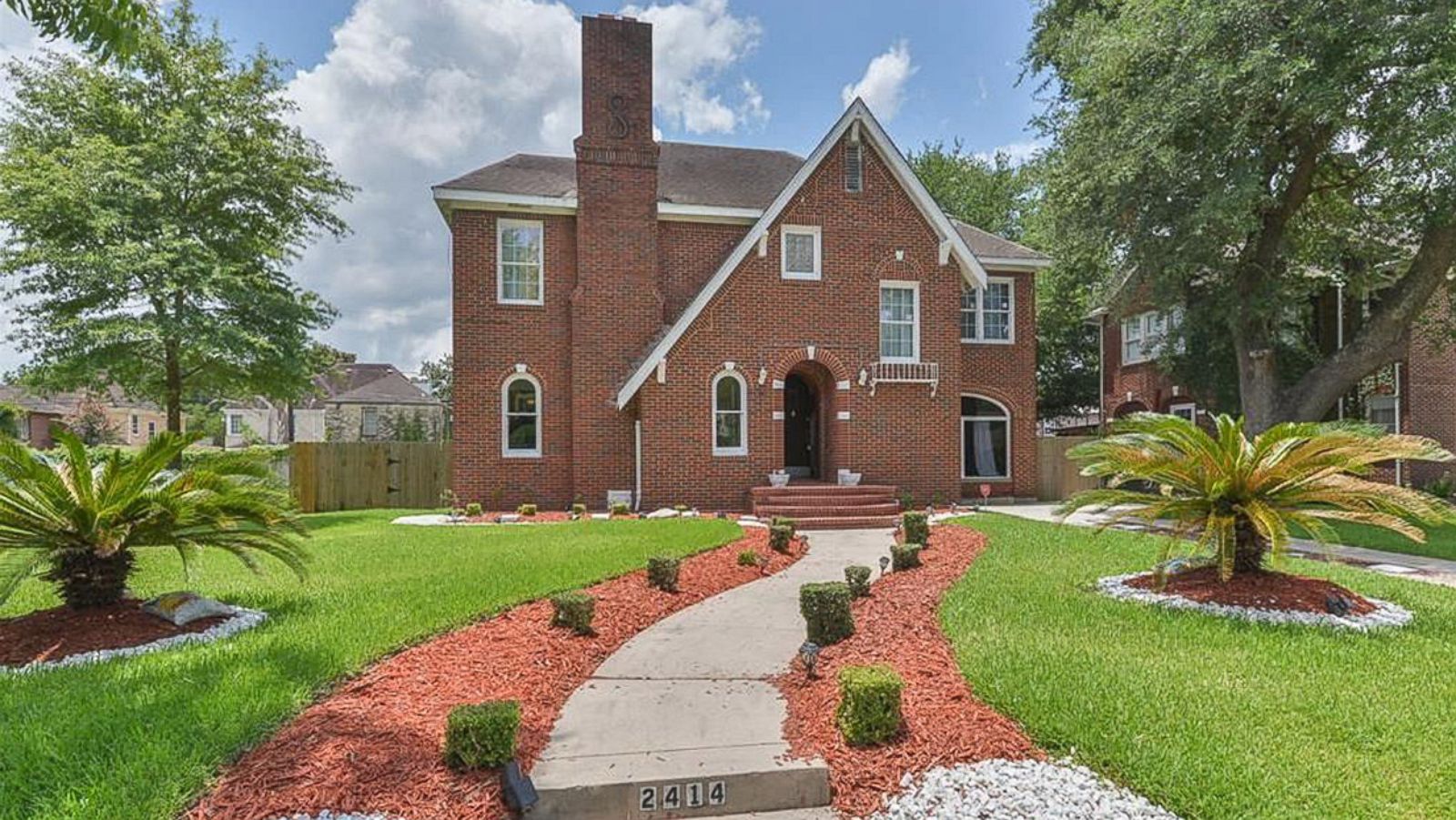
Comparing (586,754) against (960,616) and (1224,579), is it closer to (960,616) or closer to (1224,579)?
(960,616)

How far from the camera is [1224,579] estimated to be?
5.83 meters

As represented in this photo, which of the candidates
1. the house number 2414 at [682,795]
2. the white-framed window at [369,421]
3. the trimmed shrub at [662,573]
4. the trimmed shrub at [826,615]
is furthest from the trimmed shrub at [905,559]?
the white-framed window at [369,421]

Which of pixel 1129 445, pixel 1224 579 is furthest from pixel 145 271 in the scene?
pixel 1224 579

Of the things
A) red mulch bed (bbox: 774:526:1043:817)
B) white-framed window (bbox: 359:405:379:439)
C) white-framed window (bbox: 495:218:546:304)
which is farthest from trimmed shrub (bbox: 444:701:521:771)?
white-framed window (bbox: 359:405:379:439)

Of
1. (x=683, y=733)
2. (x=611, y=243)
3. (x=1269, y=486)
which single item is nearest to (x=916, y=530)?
(x=1269, y=486)

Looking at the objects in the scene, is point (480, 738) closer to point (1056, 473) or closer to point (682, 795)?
point (682, 795)

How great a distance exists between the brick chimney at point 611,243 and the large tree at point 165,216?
6.18 m

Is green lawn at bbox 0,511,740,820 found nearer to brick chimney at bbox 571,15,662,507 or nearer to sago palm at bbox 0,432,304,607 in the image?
sago palm at bbox 0,432,304,607

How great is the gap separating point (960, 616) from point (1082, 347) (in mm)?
26442

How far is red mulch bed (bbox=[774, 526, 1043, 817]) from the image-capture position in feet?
11.5

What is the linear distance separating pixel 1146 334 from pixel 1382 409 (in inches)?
228

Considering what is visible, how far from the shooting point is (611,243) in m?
15.0

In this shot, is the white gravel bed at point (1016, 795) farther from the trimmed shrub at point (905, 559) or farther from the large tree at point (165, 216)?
the large tree at point (165, 216)

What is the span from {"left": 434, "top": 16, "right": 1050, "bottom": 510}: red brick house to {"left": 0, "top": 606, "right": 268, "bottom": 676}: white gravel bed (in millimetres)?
8729
